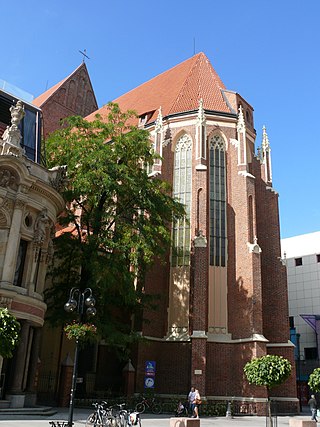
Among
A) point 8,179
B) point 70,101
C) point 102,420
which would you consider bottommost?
point 102,420

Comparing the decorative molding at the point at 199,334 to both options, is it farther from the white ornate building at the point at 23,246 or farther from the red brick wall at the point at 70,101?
the red brick wall at the point at 70,101

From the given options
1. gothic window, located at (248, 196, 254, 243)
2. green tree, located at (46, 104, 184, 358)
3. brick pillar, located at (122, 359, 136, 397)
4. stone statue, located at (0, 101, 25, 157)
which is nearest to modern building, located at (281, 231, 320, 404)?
gothic window, located at (248, 196, 254, 243)

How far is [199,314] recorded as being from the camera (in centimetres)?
2517

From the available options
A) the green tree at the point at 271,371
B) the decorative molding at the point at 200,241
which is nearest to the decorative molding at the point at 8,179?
the decorative molding at the point at 200,241

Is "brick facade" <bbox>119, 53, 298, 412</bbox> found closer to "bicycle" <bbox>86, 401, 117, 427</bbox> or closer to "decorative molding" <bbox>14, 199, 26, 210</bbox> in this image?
"decorative molding" <bbox>14, 199, 26, 210</bbox>

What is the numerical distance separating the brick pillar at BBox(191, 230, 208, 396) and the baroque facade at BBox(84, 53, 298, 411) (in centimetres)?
5

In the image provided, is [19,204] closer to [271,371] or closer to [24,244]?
[24,244]

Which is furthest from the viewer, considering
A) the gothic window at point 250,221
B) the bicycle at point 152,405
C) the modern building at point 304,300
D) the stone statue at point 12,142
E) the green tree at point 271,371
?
the modern building at point 304,300

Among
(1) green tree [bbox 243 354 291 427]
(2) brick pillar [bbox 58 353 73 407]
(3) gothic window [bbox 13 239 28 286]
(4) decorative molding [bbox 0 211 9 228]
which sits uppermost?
(4) decorative molding [bbox 0 211 9 228]

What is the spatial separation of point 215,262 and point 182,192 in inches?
200

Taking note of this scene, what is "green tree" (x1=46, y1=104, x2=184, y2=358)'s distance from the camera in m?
22.0

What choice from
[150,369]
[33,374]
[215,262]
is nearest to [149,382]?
Answer: [150,369]

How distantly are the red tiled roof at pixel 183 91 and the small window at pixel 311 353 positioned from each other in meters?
24.3

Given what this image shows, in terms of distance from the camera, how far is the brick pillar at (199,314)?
2375cm
